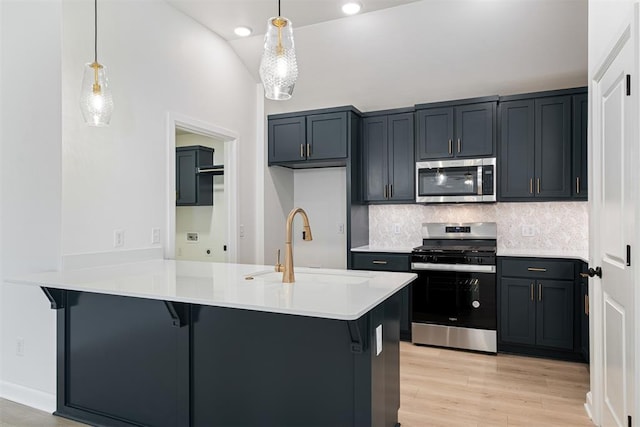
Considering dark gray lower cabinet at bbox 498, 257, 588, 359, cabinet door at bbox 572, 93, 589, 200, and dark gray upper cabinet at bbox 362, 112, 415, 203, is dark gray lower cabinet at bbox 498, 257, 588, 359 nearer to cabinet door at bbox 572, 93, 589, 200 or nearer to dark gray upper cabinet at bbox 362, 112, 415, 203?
cabinet door at bbox 572, 93, 589, 200

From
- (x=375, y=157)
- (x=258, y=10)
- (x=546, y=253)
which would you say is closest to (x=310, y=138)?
(x=375, y=157)

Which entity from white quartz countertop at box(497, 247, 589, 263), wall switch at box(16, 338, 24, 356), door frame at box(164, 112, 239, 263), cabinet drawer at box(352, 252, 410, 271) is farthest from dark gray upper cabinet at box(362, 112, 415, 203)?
wall switch at box(16, 338, 24, 356)

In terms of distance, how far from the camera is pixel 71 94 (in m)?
2.72

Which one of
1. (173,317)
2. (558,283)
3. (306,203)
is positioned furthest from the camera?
(306,203)

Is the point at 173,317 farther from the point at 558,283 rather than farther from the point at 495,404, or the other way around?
the point at 558,283

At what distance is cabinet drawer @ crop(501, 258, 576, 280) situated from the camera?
356cm

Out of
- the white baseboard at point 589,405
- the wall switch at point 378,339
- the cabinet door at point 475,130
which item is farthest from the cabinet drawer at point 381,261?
the wall switch at point 378,339

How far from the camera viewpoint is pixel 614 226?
2.11 m

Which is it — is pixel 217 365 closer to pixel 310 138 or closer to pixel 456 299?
pixel 456 299

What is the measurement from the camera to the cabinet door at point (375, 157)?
4.54 meters

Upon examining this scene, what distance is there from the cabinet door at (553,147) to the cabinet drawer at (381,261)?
1.41 meters

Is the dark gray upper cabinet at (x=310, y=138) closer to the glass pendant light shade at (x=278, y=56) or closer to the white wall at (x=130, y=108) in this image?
the white wall at (x=130, y=108)

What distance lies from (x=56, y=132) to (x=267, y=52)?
5.23ft

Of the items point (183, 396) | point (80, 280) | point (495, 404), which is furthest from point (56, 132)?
point (495, 404)
